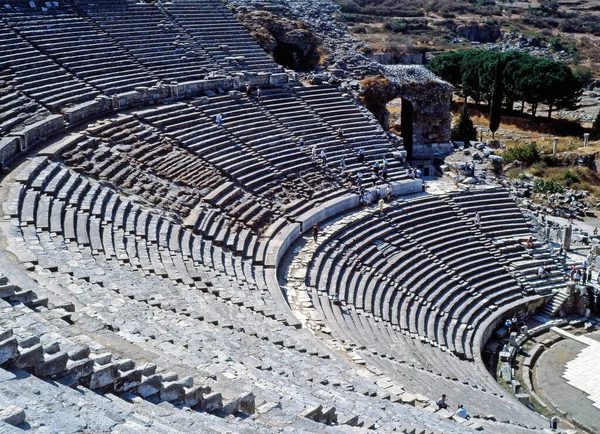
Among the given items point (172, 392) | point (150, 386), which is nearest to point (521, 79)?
point (172, 392)

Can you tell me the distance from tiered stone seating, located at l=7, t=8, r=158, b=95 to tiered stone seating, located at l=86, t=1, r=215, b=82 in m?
0.58

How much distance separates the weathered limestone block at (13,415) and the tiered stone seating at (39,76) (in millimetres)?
15355

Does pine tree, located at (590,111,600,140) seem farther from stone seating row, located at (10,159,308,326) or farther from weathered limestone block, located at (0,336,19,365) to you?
weathered limestone block, located at (0,336,19,365)

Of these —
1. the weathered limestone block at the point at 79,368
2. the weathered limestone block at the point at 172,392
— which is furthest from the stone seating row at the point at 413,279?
the weathered limestone block at the point at 79,368

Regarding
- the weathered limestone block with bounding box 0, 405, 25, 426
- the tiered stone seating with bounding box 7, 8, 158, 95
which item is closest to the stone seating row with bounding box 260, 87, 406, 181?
the tiered stone seating with bounding box 7, 8, 158, 95

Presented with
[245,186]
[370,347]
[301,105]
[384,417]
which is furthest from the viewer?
[301,105]

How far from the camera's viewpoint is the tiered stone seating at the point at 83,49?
875 inches

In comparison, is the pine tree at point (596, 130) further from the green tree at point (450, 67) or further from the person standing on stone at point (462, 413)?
the person standing on stone at point (462, 413)

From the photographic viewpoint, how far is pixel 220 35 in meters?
28.7

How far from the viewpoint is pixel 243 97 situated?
25.3m

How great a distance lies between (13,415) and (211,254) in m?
11.1

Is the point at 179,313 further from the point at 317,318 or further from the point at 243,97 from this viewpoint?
the point at 243,97

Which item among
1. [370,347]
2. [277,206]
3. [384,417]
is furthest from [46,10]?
[384,417]

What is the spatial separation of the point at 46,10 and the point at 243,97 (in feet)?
24.3
